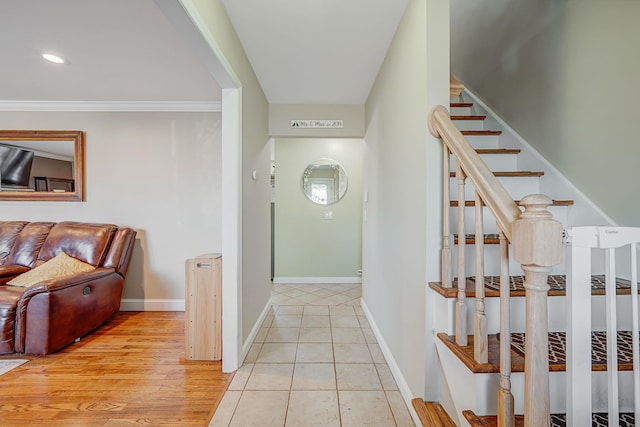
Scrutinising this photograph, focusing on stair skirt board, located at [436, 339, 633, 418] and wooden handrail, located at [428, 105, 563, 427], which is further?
stair skirt board, located at [436, 339, 633, 418]

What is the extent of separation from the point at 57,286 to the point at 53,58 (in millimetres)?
1848

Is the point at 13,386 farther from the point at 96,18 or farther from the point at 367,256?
the point at 367,256

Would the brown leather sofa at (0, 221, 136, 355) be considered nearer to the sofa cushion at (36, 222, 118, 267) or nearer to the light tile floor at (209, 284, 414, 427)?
the sofa cushion at (36, 222, 118, 267)

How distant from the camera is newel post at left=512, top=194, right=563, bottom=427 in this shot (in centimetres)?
71

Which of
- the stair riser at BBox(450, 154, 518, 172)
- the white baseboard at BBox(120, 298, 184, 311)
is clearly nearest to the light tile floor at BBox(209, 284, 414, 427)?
the white baseboard at BBox(120, 298, 184, 311)

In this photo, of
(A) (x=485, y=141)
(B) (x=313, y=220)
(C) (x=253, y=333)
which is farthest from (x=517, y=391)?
(B) (x=313, y=220)

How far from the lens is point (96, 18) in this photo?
1.75 meters

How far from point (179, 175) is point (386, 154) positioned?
2.43 m

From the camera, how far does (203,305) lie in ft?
6.75

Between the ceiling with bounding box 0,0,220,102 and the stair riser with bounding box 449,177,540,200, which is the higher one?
the ceiling with bounding box 0,0,220,102

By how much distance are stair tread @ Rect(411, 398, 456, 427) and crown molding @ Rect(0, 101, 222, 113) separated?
3.29 metres

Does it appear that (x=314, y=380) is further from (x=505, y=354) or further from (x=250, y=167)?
(x=250, y=167)

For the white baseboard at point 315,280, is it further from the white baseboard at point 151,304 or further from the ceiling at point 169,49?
the ceiling at point 169,49

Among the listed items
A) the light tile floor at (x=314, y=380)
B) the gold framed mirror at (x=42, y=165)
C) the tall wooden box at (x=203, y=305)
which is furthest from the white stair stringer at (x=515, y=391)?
the gold framed mirror at (x=42, y=165)
